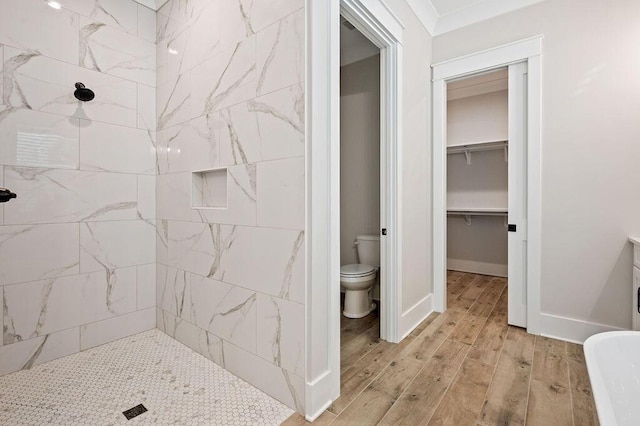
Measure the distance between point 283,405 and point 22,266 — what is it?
1.82 meters

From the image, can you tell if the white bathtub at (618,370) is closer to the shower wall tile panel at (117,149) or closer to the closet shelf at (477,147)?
the shower wall tile panel at (117,149)

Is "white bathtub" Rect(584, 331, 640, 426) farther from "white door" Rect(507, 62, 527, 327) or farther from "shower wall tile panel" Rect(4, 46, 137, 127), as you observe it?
"shower wall tile panel" Rect(4, 46, 137, 127)

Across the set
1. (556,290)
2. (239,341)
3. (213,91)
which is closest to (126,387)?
(239,341)

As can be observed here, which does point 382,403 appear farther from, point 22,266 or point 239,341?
point 22,266

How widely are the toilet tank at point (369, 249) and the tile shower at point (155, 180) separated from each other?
5.43 ft

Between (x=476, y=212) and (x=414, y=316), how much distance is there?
2.27m

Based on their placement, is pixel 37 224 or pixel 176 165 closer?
pixel 37 224

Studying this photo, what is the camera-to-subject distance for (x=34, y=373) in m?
1.81

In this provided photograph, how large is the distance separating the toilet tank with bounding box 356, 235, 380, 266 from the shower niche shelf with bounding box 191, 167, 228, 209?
5.36 ft

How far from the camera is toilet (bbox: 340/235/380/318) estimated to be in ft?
8.64

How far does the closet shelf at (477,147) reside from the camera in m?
3.84

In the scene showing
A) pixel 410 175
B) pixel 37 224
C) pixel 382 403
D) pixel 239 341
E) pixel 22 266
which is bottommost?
pixel 382 403

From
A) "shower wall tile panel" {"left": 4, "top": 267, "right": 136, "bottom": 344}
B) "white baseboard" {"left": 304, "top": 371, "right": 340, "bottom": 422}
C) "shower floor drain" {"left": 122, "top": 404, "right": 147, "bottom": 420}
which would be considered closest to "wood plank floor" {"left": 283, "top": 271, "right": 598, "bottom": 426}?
"white baseboard" {"left": 304, "top": 371, "right": 340, "bottom": 422}

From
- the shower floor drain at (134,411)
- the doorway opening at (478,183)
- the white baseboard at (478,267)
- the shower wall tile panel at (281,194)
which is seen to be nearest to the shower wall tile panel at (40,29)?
the shower wall tile panel at (281,194)
